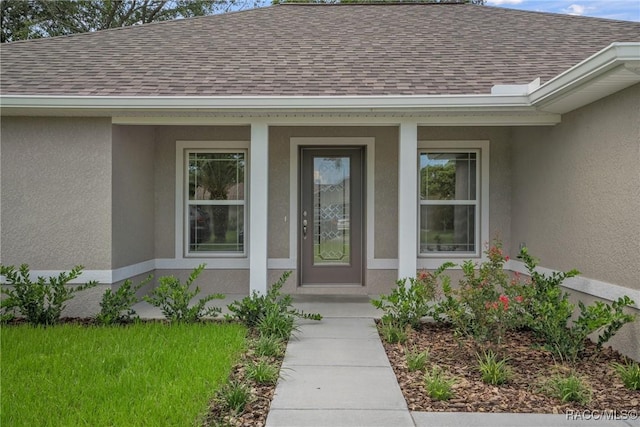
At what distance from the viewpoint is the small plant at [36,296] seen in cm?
626

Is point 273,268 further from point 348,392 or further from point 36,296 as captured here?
point 348,392

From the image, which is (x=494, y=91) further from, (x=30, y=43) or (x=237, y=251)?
(x=30, y=43)

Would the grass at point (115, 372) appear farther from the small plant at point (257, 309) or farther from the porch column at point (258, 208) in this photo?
the porch column at point (258, 208)

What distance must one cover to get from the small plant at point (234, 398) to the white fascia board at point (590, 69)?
13.9 feet

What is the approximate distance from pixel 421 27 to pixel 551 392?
7761mm

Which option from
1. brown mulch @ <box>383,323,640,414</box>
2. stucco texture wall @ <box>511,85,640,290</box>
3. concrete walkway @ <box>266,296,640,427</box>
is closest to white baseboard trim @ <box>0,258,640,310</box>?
stucco texture wall @ <box>511,85,640,290</box>

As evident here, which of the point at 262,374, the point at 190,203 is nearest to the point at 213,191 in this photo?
the point at 190,203

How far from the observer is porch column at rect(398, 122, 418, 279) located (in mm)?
6938

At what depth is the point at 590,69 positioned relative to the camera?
4824mm

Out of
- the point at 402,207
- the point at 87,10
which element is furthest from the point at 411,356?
the point at 87,10

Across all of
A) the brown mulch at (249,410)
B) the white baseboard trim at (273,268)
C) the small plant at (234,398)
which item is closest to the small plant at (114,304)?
the white baseboard trim at (273,268)

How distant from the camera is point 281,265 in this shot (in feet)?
27.8

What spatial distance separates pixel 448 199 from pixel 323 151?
228 centimetres

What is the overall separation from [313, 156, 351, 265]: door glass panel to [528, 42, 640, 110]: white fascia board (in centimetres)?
345
